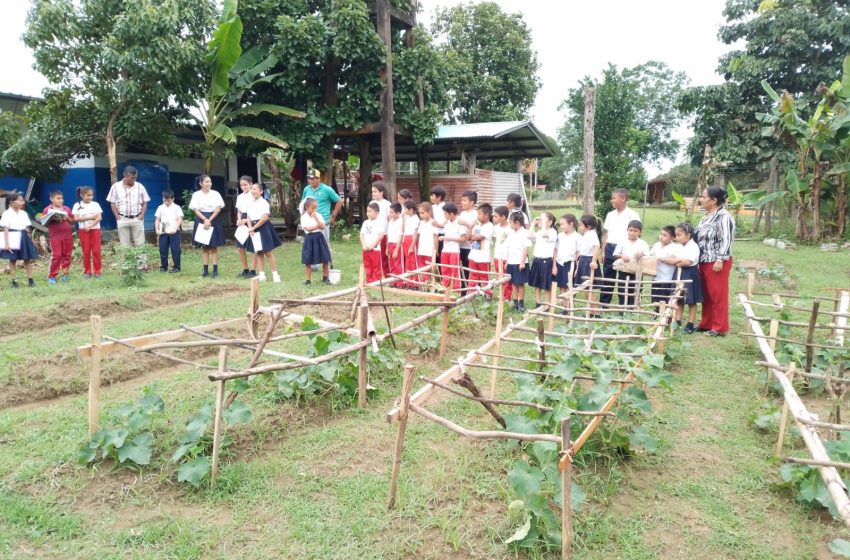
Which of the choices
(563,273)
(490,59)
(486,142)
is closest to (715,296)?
(563,273)

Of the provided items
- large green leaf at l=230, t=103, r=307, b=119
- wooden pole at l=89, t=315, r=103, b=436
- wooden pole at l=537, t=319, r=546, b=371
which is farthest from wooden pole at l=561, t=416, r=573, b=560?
large green leaf at l=230, t=103, r=307, b=119

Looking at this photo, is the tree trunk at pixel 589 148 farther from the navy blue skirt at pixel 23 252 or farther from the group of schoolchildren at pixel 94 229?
the navy blue skirt at pixel 23 252

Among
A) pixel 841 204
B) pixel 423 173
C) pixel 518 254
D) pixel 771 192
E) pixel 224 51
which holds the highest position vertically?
pixel 224 51

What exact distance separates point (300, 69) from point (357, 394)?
30.2 feet

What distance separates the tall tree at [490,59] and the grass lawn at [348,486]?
60.0 feet

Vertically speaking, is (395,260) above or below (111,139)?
below

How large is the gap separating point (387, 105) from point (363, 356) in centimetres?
936

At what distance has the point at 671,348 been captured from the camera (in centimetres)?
545

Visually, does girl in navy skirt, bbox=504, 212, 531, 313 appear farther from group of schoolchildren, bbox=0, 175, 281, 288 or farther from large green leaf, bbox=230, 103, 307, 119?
large green leaf, bbox=230, 103, 307, 119

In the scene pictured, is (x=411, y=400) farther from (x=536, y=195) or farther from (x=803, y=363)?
(x=536, y=195)

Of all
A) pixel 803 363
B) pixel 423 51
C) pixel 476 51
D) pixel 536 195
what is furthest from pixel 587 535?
pixel 536 195

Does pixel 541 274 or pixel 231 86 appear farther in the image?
pixel 231 86

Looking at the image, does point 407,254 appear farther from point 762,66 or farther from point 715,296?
point 762,66

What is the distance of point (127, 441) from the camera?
10.5ft
